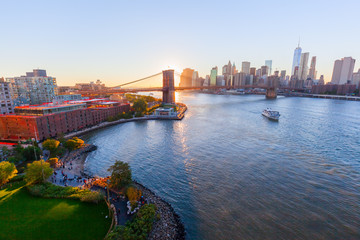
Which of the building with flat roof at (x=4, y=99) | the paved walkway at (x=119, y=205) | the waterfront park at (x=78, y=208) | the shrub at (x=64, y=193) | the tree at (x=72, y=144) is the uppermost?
the building with flat roof at (x=4, y=99)

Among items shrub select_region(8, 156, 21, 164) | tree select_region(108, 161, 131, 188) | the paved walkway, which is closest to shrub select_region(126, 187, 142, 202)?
the paved walkway

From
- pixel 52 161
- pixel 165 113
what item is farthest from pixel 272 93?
pixel 52 161

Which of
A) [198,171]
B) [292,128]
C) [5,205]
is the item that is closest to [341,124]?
[292,128]

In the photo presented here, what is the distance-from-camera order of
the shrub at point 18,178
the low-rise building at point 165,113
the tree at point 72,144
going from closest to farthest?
the shrub at point 18,178 → the tree at point 72,144 → the low-rise building at point 165,113

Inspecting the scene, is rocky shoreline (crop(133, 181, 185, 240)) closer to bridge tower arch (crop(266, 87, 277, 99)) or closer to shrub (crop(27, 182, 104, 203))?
shrub (crop(27, 182, 104, 203))

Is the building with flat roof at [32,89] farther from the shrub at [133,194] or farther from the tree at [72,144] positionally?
the shrub at [133,194]

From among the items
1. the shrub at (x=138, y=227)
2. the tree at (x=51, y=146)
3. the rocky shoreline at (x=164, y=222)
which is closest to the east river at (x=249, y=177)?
the rocky shoreline at (x=164, y=222)

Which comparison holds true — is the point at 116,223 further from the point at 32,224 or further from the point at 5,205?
the point at 5,205
